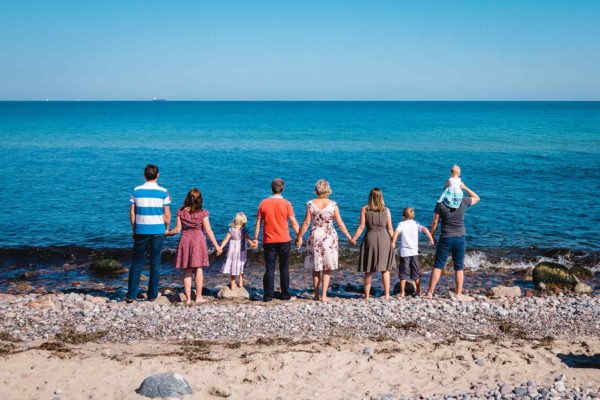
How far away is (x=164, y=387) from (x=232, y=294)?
492 cm

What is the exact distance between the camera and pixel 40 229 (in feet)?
68.5

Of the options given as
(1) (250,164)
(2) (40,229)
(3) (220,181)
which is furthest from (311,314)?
(1) (250,164)

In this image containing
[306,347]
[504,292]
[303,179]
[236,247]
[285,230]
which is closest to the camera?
[306,347]

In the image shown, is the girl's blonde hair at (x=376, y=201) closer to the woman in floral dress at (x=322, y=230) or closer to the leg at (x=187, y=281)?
the woman in floral dress at (x=322, y=230)

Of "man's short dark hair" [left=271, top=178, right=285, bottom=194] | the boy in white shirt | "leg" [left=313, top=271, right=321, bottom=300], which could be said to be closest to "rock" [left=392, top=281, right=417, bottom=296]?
the boy in white shirt

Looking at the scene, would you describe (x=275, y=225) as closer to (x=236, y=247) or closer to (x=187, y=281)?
(x=236, y=247)

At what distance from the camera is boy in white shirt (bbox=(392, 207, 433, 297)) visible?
11086 mm

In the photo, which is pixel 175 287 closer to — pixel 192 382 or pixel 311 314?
pixel 311 314

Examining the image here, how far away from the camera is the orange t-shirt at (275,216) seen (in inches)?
405

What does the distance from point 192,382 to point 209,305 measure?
3.59 m

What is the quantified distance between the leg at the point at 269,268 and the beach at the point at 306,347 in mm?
325

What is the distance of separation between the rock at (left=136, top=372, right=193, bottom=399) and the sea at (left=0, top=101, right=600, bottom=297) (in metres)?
5.57

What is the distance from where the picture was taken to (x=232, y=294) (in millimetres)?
11422

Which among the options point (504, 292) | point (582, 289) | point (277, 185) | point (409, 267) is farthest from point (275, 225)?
point (582, 289)
